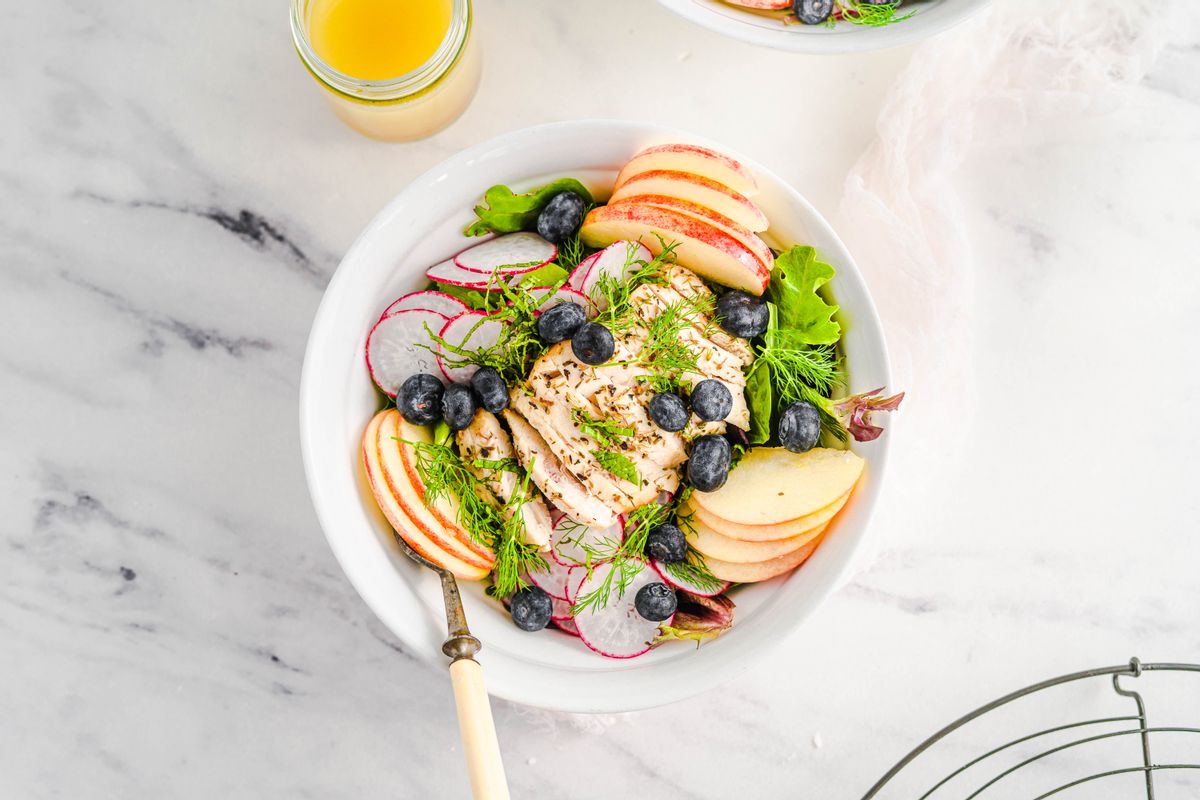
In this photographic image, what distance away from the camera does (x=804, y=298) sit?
1.50 metres

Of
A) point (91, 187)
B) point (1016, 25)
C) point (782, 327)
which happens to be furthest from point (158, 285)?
point (1016, 25)

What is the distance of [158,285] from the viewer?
5.82ft

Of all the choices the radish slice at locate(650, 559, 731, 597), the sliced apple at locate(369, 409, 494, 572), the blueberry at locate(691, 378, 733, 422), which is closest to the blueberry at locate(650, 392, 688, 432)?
the blueberry at locate(691, 378, 733, 422)

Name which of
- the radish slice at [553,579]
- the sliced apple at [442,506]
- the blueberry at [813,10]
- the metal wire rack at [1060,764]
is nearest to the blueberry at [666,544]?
the radish slice at [553,579]

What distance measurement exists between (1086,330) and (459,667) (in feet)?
4.18

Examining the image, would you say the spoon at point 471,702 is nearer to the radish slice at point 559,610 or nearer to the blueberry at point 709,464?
the radish slice at point 559,610

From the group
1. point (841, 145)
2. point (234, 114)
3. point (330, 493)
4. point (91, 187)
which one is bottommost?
point (330, 493)

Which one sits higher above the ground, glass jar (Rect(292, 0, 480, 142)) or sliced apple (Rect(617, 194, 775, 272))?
glass jar (Rect(292, 0, 480, 142))

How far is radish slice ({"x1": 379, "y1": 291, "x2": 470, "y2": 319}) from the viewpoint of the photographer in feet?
5.01

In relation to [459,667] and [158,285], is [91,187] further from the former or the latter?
[459,667]

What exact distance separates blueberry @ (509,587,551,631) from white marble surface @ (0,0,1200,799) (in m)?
0.36

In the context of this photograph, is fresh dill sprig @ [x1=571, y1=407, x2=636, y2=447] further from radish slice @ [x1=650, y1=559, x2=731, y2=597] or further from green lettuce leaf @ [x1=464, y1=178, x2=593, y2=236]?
green lettuce leaf @ [x1=464, y1=178, x2=593, y2=236]

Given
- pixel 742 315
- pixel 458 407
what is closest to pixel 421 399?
pixel 458 407

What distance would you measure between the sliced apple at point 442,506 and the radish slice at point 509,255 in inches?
10.2
